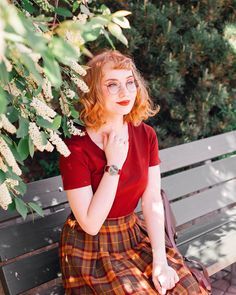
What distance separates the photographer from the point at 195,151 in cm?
391

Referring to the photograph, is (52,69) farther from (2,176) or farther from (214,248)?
→ (214,248)

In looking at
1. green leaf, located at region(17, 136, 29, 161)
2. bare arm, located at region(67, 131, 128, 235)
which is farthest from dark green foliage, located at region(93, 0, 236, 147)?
green leaf, located at region(17, 136, 29, 161)

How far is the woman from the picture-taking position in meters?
2.31

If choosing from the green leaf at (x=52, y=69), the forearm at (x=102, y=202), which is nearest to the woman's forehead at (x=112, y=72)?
the forearm at (x=102, y=202)

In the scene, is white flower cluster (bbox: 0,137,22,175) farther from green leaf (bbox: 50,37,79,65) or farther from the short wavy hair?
the short wavy hair

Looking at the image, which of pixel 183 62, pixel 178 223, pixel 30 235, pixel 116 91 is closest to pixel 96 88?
pixel 116 91

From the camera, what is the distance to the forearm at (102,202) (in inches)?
89.6

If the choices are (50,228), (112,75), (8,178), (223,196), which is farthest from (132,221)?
(223,196)

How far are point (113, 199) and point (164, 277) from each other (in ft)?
1.47

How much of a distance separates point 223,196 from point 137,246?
1652 millimetres

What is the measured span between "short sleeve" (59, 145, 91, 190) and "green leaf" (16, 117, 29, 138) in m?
0.70

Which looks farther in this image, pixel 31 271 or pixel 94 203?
pixel 31 271

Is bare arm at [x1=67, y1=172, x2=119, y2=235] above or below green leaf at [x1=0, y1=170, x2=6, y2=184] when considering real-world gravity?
below

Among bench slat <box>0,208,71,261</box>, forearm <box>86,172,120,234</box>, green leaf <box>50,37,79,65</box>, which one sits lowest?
bench slat <box>0,208,71,261</box>
